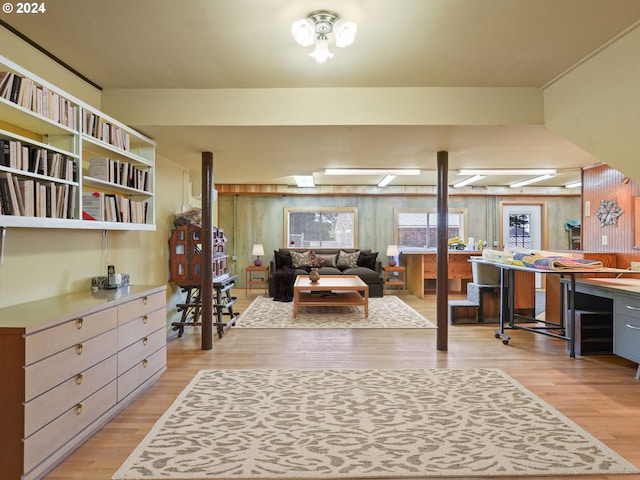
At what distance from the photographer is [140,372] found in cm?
275

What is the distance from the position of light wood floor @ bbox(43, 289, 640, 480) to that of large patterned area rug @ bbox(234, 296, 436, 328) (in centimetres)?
23

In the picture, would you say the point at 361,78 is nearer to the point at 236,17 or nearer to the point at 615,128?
the point at 236,17

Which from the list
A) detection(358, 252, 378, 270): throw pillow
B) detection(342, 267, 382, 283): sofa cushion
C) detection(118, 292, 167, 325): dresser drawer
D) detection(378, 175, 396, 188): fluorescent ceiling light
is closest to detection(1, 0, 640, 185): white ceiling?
detection(118, 292, 167, 325): dresser drawer

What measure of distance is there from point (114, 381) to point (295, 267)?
17.6 ft

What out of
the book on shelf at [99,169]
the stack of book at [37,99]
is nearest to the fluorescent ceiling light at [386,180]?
the book on shelf at [99,169]

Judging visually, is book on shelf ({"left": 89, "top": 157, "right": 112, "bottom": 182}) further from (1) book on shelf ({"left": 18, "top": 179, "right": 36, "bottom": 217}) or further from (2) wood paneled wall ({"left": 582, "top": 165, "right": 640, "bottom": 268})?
(2) wood paneled wall ({"left": 582, "top": 165, "right": 640, "bottom": 268})

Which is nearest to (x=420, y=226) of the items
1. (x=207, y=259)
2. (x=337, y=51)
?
(x=207, y=259)

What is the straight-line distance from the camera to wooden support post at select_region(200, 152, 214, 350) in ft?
13.2

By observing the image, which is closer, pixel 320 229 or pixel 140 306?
pixel 140 306

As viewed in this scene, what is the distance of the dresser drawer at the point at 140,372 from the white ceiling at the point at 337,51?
2.09 metres

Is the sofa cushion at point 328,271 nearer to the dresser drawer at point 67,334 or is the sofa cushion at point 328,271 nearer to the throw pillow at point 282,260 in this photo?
the throw pillow at point 282,260

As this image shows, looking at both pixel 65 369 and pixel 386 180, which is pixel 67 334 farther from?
pixel 386 180

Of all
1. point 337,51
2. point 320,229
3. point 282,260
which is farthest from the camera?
point 320,229

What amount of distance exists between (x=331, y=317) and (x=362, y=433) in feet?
10.8
